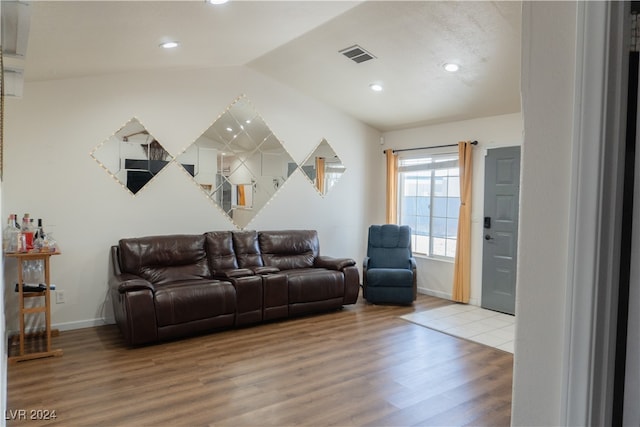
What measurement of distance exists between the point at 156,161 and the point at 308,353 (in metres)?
2.63

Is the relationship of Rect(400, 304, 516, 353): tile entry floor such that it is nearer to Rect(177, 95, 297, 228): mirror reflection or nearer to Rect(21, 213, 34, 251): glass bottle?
Rect(177, 95, 297, 228): mirror reflection

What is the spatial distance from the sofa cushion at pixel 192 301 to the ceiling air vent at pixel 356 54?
2.60 metres

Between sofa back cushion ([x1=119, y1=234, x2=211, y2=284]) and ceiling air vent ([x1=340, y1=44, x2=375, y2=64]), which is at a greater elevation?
ceiling air vent ([x1=340, y1=44, x2=375, y2=64])

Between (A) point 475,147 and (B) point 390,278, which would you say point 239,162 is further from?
(A) point 475,147

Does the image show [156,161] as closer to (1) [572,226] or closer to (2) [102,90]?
(2) [102,90]

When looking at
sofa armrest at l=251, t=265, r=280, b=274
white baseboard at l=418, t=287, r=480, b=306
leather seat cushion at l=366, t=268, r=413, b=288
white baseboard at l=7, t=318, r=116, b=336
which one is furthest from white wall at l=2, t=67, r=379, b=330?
white baseboard at l=418, t=287, r=480, b=306

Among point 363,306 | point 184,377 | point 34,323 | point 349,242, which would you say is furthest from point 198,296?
point 349,242

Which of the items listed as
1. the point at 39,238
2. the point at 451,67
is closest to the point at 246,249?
the point at 39,238

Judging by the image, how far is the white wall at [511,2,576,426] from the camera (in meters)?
0.90

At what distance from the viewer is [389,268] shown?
571 cm

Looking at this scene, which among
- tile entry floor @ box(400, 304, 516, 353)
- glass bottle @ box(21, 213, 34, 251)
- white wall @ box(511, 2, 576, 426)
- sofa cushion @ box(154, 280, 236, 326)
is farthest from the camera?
tile entry floor @ box(400, 304, 516, 353)

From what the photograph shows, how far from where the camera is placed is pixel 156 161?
4.73 metres

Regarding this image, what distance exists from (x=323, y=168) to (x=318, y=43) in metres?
2.08

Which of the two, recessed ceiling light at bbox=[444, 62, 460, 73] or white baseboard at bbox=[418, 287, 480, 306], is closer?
recessed ceiling light at bbox=[444, 62, 460, 73]
